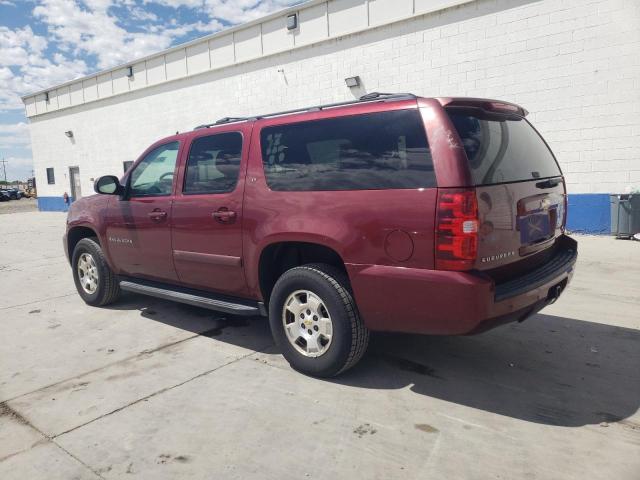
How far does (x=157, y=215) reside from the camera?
4375 mm

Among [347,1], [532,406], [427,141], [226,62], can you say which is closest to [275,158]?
[427,141]

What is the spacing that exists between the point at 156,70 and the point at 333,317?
18.5m

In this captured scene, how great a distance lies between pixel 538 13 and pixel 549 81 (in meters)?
1.38

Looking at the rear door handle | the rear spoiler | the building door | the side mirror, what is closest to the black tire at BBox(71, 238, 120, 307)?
the side mirror

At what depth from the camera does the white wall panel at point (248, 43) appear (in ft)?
48.6

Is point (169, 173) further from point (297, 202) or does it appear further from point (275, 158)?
point (297, 202)

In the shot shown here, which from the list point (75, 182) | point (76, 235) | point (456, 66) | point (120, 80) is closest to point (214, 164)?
point (76, 235)

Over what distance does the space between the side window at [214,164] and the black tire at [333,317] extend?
3.27ft

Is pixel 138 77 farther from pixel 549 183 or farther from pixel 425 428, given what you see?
pixel 425 428

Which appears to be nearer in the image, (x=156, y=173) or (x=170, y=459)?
(x=170, y=459)

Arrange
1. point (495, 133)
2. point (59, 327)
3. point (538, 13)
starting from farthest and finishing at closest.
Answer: point (538, 13) → point (59, 327) → point (495, 133)

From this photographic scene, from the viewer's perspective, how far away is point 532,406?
2920 mm

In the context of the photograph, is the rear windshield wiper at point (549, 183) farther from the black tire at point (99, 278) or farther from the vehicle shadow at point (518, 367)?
the black tire at point (99, 278)

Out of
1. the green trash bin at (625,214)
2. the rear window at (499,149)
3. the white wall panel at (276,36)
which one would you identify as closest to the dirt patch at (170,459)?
the rear window at (499,149)
